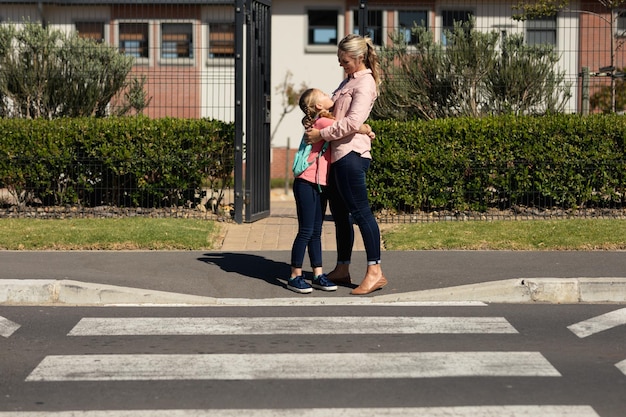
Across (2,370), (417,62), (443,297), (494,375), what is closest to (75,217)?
(417,62)

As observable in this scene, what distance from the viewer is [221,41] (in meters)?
16.9

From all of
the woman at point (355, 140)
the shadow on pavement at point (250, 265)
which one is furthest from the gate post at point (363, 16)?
the woman at point (355, 140)

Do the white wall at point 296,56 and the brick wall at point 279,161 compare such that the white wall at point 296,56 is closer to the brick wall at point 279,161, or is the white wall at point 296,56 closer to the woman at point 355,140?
the brick wall at point 279,161

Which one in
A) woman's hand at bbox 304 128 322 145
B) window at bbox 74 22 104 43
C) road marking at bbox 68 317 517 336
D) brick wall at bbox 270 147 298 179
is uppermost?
window at bbox 74 22 104 43

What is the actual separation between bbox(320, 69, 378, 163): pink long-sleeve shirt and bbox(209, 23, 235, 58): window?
6832mm

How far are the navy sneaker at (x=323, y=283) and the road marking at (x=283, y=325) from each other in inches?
40.8

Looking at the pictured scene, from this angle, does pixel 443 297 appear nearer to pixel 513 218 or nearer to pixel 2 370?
pixel 2 370

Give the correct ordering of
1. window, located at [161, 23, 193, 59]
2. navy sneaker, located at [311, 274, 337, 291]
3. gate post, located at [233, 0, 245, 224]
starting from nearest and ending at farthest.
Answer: navy sneaker, located at [311, 274, 337, 291], gate post, located at [233, 0, 245, 224], window, located at [161, 23, 193, 59]

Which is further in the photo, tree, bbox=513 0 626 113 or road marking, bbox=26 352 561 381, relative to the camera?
tree, bbox=513 0 626 113

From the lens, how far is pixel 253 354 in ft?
21.0

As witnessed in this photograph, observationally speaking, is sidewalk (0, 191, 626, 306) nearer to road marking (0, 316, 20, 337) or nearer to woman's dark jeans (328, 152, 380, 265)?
woman's dark jeans (328, 152, 380, 265)

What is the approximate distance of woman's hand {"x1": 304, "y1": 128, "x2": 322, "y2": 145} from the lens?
324 inches

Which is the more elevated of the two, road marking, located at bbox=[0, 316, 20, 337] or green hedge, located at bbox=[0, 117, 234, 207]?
green hedge, located at bbox=[0, 117, 234, 207]

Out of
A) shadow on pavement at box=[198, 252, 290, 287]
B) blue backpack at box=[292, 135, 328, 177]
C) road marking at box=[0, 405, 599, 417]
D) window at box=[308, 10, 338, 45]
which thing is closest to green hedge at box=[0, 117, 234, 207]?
shadow on pavement at box=[198, 252, 290, 287]
